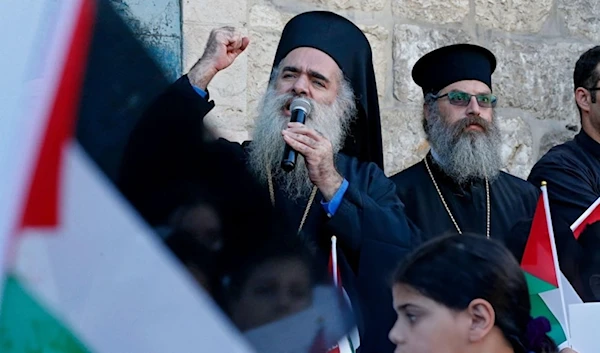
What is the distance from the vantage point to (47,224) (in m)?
1.55

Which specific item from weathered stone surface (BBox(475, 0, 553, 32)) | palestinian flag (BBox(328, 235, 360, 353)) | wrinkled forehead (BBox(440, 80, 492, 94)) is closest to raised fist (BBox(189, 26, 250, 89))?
palestinian flag (BBox(328, 235, 360, 353))

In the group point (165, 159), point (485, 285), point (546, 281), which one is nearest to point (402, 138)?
point (546, 281)

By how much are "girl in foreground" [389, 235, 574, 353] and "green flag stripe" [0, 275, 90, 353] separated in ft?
4.03

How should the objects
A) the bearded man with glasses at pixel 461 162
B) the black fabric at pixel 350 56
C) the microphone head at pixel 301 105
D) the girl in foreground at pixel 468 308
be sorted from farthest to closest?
the bearded man with glasses at pixel 461 162 < the black fabric at pixel 350 56 < the microphone head at pixel 301 105 < the girl in foreground at pixel 468 308

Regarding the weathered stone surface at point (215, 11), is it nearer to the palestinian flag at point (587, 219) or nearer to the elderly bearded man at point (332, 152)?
the elderly bearded man at point (332, 152)

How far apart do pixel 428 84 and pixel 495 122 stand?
0.36 m

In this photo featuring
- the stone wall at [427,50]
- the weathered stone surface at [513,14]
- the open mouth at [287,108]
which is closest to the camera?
the open mouth at [287,108]

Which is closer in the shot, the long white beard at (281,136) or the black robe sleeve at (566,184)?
the long white beard at (281,136)

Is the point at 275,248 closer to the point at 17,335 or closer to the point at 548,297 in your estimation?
the point at 17,335

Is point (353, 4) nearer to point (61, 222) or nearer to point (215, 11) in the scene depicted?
point (215, 11)

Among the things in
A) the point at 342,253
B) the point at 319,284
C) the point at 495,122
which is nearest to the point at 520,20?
the point at 495,122

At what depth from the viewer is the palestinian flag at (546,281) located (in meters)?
3.56

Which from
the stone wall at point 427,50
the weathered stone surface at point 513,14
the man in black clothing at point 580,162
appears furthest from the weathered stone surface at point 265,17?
the man in black clothing at point 580,162

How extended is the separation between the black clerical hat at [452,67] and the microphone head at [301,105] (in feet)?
3.12
